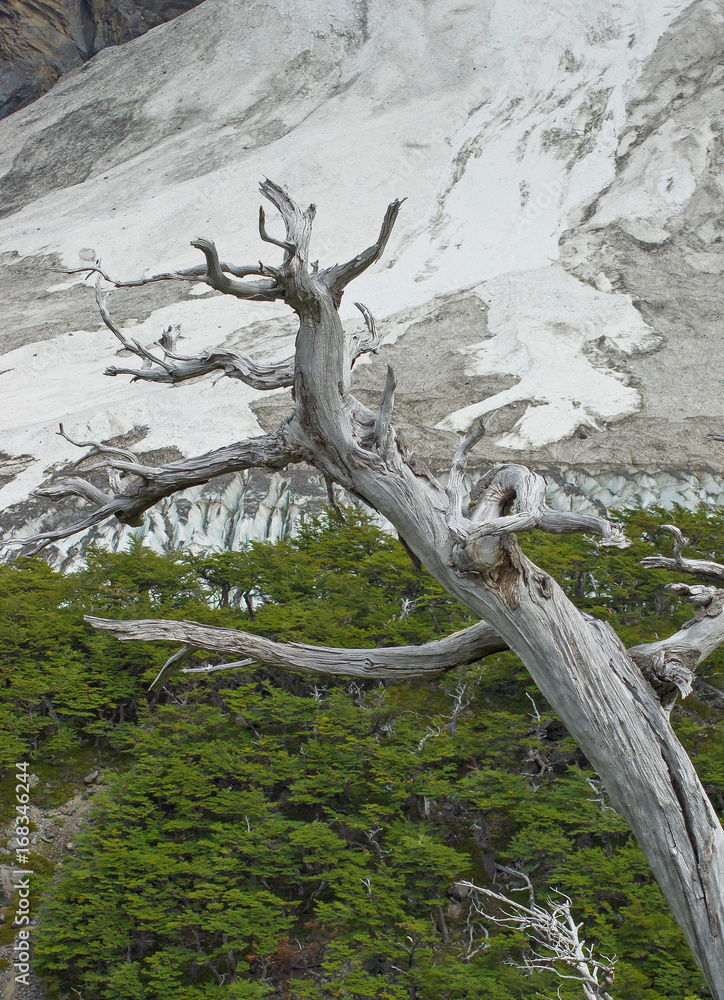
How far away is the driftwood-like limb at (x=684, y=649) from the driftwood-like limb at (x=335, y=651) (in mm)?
606

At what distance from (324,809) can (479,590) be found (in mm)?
5325

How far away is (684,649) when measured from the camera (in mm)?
2771

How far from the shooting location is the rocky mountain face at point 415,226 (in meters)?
16.9

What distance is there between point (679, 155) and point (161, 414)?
20.1 m

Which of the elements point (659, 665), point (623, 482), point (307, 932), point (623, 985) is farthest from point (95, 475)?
point (659, 665)

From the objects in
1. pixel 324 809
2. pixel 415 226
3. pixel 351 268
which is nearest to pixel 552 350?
pixel 415 226

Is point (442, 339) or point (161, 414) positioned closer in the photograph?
point (161, 414)

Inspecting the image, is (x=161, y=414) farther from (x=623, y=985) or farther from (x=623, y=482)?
(x=623, y=985)

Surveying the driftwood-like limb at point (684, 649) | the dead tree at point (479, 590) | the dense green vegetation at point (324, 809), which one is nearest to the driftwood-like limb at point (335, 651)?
the dead tree at point (479, 590)

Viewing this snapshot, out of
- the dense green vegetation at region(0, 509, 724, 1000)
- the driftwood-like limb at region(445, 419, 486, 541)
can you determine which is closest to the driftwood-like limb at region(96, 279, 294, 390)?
the driftwood-like limb at region(445, 419, 486, 541)

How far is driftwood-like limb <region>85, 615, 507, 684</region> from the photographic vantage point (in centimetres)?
321

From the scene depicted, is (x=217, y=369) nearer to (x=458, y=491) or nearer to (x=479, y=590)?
(x=458, y=491)

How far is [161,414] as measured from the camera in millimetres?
17891

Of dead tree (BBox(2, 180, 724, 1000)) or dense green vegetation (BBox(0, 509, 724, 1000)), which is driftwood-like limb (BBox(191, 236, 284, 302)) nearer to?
dead tree (BBox(2, 180, 724, 1000))
